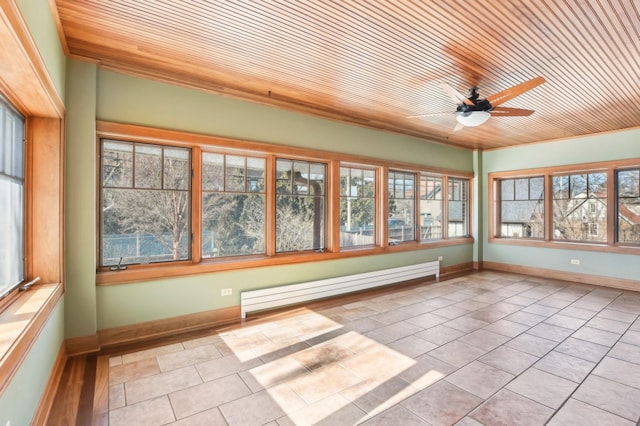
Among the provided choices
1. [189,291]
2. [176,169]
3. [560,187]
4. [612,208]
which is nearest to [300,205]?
[176,169]

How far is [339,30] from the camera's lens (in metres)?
2.83

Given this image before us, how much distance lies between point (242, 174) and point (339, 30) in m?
2.32

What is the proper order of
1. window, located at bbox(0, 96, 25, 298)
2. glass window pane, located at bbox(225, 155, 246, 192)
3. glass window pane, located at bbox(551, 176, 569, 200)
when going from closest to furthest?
window, located at bbox(0, 96, 25, 298) → glass window pane, located at bbox(225, 155, 246, 192) → glass window pane, located at bbox(551, 176, 569, 200)

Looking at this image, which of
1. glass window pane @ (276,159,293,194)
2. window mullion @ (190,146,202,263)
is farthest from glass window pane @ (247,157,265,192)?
window mullion @ (190,146,202,263)

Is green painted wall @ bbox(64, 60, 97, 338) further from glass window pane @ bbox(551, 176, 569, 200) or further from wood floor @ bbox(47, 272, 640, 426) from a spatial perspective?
glass window pane @ bbox(551, 176, 569, 200)

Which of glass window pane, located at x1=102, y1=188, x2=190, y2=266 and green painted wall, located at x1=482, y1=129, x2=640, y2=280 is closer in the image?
glass window pane, located at x1=102, y1=188, x2=190, y2=266

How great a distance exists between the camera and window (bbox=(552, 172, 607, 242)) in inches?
250

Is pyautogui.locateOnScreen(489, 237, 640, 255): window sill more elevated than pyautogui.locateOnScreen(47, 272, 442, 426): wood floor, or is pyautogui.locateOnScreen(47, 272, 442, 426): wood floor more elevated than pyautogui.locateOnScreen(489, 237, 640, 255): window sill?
pyautogui.locateOnScreen(489, 237, 640, 255): window sill

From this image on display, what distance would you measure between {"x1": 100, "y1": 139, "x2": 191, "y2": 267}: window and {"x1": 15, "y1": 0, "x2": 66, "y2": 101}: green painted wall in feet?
2.86

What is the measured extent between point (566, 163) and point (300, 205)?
5.68m

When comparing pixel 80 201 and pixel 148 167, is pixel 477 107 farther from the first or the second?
pixel 80 201

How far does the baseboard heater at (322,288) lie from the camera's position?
437 cm

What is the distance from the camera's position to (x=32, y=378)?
2088 millimetres

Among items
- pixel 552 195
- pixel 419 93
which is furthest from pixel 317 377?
pixel 552 195
